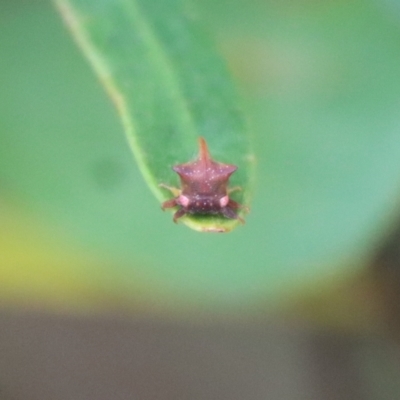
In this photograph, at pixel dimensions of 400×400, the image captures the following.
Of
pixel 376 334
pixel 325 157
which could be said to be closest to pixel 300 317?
pixel 376 334

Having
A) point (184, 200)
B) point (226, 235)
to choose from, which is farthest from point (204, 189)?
point (226, 235)

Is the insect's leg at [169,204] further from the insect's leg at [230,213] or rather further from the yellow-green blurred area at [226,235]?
the yellow-green blurred area at [226,235]

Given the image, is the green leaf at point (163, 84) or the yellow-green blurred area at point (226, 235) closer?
the green leaf at point (163, 84)

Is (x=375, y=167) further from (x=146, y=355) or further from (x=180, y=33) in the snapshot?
(x=146, y=355)

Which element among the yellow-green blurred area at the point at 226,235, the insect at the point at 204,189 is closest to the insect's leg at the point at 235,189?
the insect at the point at 204,189

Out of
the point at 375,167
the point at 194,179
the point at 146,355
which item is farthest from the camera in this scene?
the point at 146,355

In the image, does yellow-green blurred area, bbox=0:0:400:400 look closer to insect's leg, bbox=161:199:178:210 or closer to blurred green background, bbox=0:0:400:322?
blurred green background, bbox=0:0:400:322
